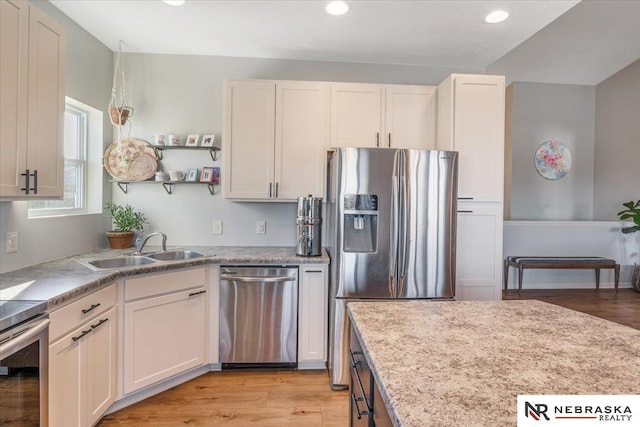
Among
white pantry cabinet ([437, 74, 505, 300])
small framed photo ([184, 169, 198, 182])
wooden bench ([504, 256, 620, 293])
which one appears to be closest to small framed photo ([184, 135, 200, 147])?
small framed photo ([184, 169, 198, 182])

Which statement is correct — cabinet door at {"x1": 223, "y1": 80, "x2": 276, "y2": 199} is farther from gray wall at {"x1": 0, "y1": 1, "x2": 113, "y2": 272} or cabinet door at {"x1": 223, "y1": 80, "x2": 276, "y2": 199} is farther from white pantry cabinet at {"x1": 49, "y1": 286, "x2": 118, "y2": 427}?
white pantry cabinet at {"x1": 49, "y1": 286, "x2": 118, "y2": 427}

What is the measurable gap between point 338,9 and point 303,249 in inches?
67.6

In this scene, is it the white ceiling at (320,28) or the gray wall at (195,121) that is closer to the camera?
the white ceiling at (320,28)

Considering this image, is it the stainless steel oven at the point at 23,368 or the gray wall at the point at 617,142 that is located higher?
the gray wall at the point at 617,142

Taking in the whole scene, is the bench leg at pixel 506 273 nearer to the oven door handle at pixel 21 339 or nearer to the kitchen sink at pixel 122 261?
the kitchen sink at pixel 122 261

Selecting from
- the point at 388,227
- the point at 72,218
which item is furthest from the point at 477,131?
the point at 72,218

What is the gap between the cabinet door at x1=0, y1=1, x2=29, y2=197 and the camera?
1.54 meters

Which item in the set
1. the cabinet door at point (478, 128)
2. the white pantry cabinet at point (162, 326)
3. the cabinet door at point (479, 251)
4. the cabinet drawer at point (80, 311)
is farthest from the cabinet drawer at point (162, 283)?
the cabinet door at point (478, 128)

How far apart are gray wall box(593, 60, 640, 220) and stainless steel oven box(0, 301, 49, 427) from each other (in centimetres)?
758

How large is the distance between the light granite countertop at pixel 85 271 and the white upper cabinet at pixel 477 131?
1303 mm

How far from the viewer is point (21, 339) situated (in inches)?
50.7

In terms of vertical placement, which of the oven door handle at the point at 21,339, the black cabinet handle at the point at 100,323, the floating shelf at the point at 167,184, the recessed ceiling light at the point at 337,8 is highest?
the recessed ceiling light at the point at 337,8

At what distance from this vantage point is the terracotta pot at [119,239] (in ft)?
9.37

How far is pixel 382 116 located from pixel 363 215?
98cm
